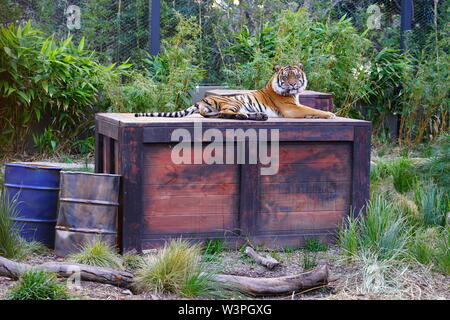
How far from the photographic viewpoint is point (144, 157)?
5.41 m

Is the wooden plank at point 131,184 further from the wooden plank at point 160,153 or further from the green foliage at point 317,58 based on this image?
the green foliage at point 317,58

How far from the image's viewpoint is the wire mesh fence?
9.80m

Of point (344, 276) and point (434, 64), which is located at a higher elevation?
point (434, 64)

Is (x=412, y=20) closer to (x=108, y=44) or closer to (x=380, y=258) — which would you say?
(x=108, y=44)

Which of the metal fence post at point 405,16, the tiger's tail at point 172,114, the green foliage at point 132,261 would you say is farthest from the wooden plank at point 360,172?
the metal fence post at point 405,16

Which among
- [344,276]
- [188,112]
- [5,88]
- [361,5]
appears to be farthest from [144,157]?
[361,5]

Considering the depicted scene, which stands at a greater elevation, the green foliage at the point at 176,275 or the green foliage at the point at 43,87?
the green foliage at the point at 43,87

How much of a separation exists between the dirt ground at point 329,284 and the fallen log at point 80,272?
0.18ft

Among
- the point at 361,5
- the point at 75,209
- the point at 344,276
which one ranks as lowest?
the point at 344,276

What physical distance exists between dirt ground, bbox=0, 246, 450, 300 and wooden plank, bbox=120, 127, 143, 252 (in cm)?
61

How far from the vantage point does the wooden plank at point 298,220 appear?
226 inches


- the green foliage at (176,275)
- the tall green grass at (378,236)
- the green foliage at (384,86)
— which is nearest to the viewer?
the green foliage at (176,275)

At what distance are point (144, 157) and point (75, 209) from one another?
0.68 m

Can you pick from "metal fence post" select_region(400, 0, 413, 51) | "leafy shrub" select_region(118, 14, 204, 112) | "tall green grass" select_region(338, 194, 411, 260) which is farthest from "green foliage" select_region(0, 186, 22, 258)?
"metal fence post" select_region(400, 0, 413, 51)
